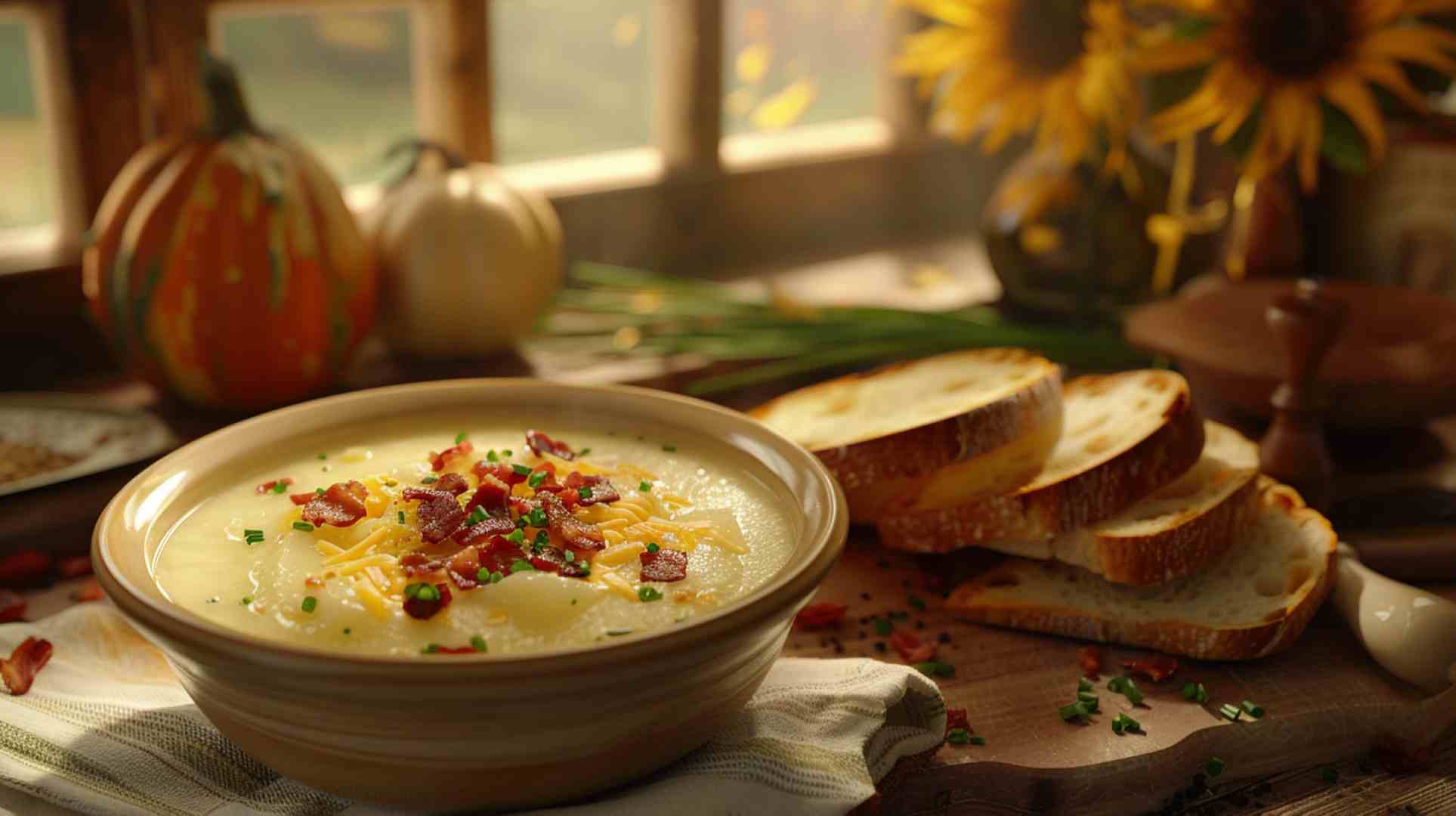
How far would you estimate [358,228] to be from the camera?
263 cm

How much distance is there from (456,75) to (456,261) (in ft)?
2.40

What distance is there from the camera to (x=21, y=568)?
6.88 feet

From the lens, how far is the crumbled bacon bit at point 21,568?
209 centimetres

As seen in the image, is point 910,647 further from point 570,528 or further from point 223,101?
point 223,101

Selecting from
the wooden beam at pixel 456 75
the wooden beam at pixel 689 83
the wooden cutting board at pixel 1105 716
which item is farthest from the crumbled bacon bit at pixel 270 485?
the wooden beam at pixel 689 83

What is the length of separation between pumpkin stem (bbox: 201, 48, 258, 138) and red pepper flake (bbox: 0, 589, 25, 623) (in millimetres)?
887

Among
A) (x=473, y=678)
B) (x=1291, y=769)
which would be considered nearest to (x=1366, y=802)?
(x=1291, y=769)

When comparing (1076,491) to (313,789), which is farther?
(1076,491)

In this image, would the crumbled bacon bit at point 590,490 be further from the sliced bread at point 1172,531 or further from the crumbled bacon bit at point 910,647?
the sliced bread at point 1172,531

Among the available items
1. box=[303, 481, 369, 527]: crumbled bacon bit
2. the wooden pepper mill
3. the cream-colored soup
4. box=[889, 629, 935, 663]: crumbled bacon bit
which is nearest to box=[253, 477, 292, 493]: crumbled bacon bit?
the cream-colored soup

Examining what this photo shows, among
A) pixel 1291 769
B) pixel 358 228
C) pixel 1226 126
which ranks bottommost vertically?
pixel 1291 769

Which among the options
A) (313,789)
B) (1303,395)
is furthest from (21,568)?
(1303,395)

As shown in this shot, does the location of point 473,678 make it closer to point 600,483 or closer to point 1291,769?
point 600,483

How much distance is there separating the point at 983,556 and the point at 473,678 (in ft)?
3.65
